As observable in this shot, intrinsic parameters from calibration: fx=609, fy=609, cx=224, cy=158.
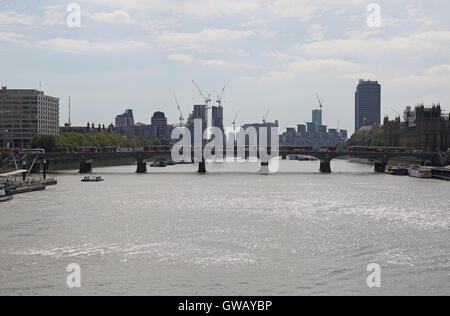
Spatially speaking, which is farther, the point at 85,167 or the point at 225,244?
the point at 85,167

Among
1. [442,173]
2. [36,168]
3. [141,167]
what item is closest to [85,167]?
[36,168]

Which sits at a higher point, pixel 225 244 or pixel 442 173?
pixel 442 173

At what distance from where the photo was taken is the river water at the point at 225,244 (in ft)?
112

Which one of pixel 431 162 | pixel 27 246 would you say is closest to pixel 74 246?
pixel 27 246

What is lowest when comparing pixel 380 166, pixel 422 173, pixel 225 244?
pixel 225 244

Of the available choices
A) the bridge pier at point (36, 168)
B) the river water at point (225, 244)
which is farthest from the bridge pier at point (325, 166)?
the bridge pier at point (36, 168)

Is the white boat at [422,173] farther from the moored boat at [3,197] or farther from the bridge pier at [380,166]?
the moored boat at [3,197]

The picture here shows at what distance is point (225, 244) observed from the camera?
148 feet

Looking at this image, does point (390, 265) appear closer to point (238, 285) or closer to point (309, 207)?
point (238, 285)

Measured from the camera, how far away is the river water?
112ft

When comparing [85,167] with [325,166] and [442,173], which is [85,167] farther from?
[442,173]

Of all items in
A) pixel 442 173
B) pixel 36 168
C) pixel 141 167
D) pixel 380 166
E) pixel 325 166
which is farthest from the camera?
pixel 380 166

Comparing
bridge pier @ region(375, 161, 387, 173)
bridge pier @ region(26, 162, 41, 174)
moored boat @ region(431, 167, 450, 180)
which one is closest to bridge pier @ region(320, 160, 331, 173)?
bridge pier @ region(375, 161, 387, 173)

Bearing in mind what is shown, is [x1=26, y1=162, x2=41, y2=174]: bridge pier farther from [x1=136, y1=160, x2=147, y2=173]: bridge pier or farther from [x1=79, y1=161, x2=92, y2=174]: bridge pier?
[x1=136, y1=160, x2=147, y2=173]: bridge pier
